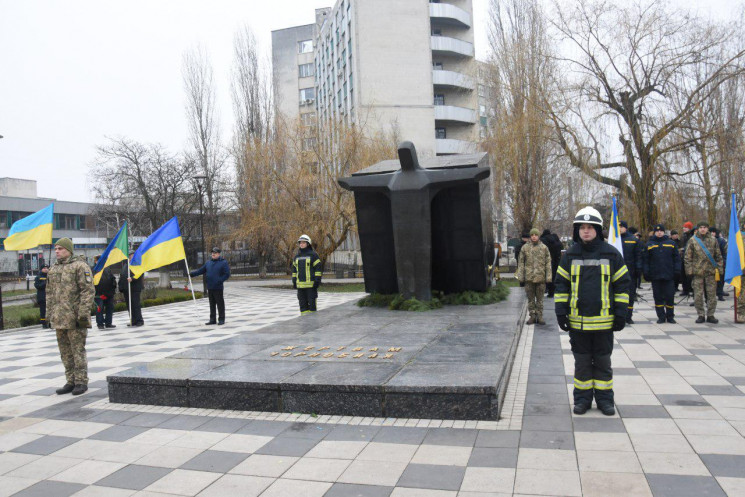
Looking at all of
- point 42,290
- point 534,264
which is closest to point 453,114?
point 42,290

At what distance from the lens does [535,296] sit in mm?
10914

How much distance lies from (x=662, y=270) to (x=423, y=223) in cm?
442

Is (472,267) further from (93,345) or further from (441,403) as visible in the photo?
(93,345)

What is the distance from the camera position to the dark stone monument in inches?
423

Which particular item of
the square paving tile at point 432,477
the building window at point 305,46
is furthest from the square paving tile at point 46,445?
the building window at point 305,46

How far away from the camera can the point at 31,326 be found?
14805 millimetres

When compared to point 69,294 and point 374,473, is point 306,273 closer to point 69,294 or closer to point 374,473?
point 69,294

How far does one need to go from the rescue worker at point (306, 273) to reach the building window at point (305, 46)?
181ft

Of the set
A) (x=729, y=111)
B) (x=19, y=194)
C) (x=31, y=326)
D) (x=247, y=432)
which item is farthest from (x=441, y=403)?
(x=19, y=194)

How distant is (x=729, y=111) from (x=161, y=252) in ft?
63.2

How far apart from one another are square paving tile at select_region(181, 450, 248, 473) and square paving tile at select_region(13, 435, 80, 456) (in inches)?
53.9

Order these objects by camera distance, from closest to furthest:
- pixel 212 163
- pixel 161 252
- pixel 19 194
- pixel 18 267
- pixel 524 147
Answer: pixel 161 252 < pixel 524 147 < pixel 212 163 < pixel 18 267 < pixel 19 194

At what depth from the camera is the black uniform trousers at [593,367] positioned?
518 cm

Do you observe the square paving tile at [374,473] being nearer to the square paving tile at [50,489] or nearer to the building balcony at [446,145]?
the square paving tile at [50,489]
